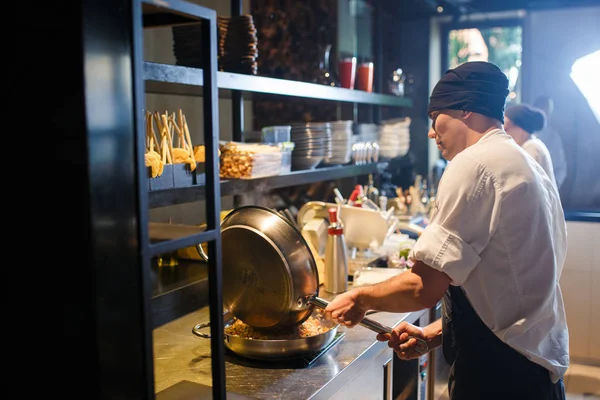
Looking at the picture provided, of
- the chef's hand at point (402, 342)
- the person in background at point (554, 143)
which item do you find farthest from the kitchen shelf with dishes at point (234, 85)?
the person in background at point (554, 143)

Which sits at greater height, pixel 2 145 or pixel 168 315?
pixel 2 145

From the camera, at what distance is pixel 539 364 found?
1696 mm

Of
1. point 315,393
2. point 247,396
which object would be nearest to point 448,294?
point 315,393

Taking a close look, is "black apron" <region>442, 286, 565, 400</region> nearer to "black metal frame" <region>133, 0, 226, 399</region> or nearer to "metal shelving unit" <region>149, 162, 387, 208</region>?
"black metal frame" <region>133, 0, 226, 399</region>

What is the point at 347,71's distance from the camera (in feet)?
11.1

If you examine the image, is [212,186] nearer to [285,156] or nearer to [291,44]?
[285,156]

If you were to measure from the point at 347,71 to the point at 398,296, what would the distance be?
6.45ft

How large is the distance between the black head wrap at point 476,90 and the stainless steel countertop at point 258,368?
0.82m

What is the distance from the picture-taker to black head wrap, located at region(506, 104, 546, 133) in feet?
12.1

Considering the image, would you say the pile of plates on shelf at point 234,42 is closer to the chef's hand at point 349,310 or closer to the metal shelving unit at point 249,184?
the metal shelving unit at point 249,184

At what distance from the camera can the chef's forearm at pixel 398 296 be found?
64.6 inches

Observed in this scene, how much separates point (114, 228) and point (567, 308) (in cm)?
400

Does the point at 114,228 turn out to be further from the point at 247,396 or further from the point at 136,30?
the point at 247,396

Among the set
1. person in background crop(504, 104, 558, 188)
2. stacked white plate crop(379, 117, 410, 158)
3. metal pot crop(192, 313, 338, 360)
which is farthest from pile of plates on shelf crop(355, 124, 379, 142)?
metal pot crop(192, 313, 338, 360)
